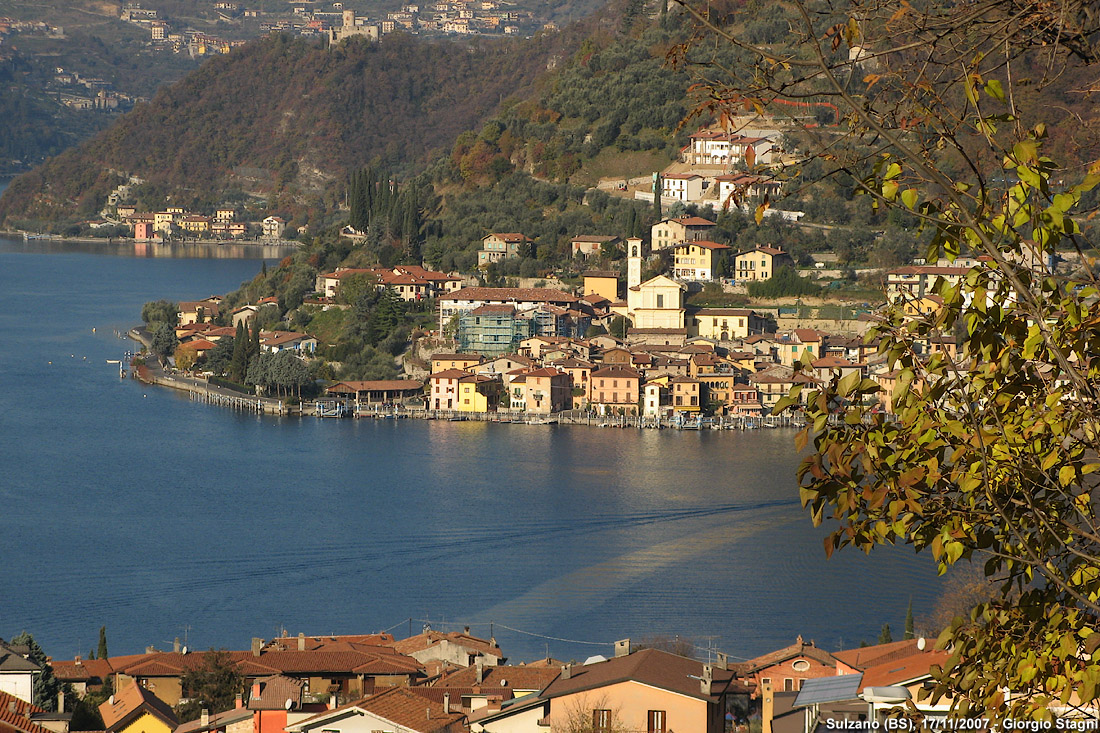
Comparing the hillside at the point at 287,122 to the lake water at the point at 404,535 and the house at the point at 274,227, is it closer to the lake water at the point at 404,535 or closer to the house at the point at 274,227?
the house at the point at 274,227

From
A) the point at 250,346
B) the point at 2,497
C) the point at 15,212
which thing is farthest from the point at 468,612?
the point at 15,212

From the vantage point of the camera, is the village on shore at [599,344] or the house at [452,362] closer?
the village on shore at [599,344]

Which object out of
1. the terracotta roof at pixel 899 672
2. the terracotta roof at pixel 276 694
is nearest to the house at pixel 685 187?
the terracotta roof at pixel 276 694

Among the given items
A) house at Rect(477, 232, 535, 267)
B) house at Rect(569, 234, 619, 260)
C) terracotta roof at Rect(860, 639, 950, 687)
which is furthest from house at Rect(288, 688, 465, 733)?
house at Rect(477, 232, 535, 267)

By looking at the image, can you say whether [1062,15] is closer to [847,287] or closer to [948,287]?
[948,287]

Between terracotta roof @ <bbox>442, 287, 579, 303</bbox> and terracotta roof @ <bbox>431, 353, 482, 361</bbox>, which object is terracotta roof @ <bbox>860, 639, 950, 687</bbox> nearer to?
terracotta roof @ <bbox>431, 353, 482, 361</bbox>

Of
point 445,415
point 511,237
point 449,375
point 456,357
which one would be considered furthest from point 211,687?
point 511,237

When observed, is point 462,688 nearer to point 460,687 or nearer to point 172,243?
point 460,687
